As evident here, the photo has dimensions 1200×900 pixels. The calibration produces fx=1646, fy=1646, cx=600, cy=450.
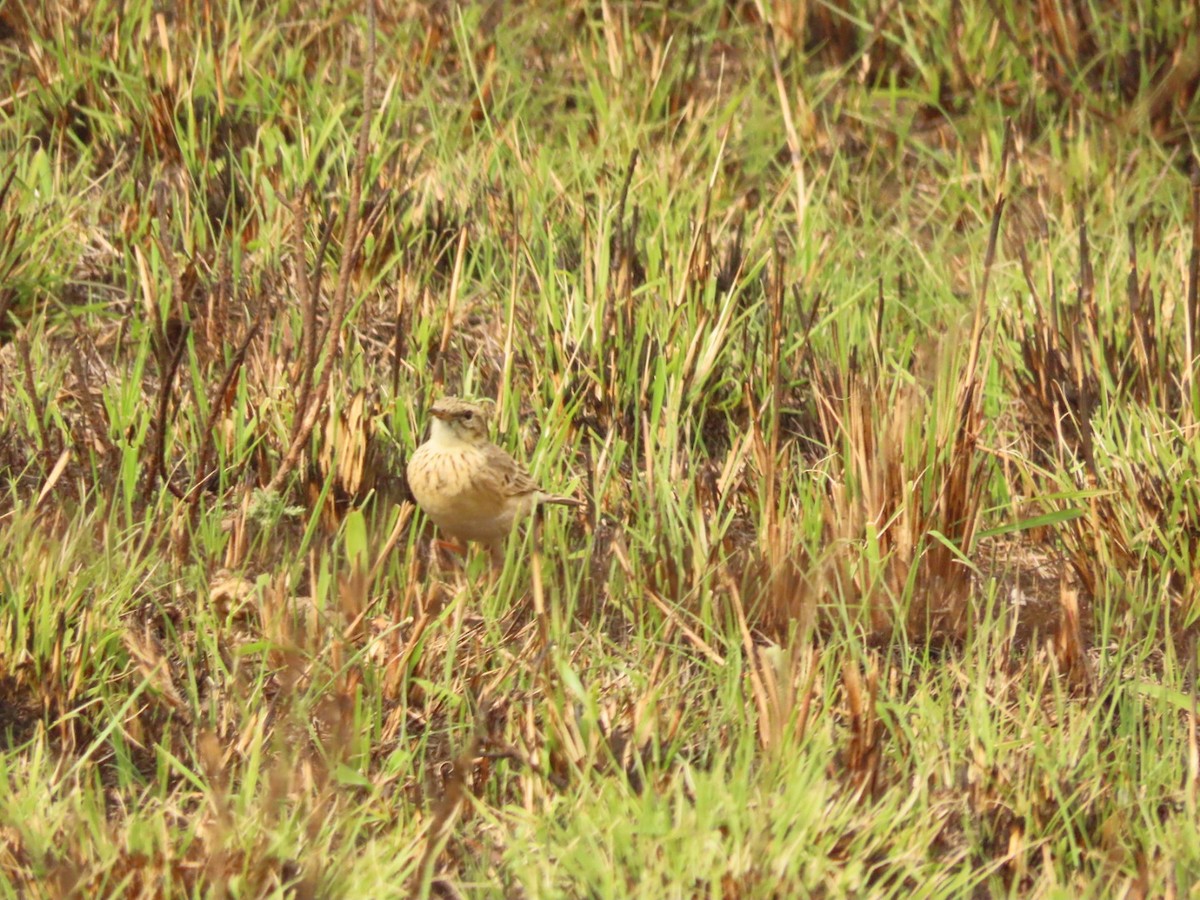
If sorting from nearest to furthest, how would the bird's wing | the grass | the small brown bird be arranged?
the grass
the small brown bird
the bird's wing

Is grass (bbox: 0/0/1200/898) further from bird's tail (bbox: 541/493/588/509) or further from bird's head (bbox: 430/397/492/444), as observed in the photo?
bird's head (bbox: 430/397/492/444)

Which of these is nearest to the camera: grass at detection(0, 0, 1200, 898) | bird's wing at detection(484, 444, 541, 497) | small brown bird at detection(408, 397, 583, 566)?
grass at detection(0, 0, 1200, 898)

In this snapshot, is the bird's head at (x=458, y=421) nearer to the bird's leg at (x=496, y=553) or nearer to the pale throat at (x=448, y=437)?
the pale throat at (x=448, y=437)

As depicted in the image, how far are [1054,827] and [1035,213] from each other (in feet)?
9.09

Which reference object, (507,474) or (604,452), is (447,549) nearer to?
(507,474)

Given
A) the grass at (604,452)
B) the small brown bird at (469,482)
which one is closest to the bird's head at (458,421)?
the small brown bird at (469,482)

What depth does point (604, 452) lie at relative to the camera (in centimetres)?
392

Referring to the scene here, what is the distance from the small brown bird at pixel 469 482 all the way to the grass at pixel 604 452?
9cm

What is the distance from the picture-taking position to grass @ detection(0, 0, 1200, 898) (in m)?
2.94

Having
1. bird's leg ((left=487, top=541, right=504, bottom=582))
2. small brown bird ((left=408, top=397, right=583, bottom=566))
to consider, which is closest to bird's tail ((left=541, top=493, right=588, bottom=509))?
small brown bird ((left=408, top=397, right=583, bottom=566))

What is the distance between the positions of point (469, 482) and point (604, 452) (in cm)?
44

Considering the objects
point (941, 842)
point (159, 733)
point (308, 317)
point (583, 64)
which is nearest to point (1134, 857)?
point (941, 842)

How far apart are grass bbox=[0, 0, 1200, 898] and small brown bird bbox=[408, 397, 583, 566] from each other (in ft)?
0.31

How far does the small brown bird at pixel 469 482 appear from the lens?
3641 millimetres
